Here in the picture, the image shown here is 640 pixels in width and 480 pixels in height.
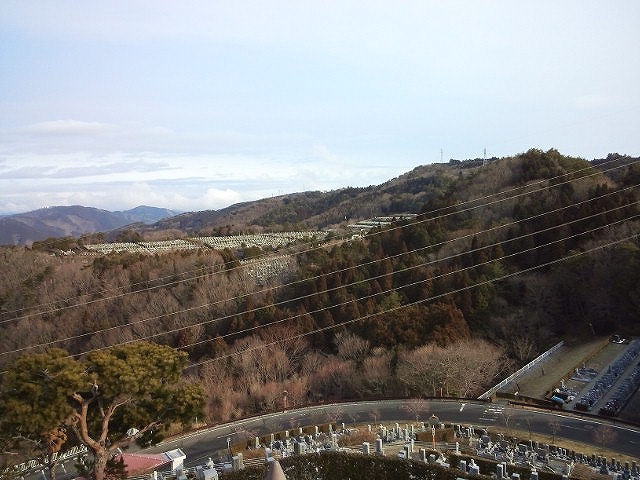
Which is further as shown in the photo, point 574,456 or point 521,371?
point 521,371

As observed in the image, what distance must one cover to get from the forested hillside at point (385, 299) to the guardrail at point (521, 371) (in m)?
0.74

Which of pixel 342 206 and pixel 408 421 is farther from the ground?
pixel 342 206

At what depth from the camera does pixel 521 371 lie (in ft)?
78.5

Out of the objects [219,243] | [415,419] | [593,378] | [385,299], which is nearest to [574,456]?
[415,419]

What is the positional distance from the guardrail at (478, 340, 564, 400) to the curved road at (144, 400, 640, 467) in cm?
126

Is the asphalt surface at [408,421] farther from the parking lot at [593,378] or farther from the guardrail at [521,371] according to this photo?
the parking lot at [593,378]

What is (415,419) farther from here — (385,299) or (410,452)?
(385,299)

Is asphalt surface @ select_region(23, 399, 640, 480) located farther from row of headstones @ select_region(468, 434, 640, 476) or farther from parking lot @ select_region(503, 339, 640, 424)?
parking lot @ select_region(503, 339, 640, 424)

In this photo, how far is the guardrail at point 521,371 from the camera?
848 inches

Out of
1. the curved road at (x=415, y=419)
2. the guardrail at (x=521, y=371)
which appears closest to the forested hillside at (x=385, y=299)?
the guardrail at (x=521, y=371)

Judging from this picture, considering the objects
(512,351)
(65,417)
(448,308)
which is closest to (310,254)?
(448,308)

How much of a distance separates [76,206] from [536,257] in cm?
19242

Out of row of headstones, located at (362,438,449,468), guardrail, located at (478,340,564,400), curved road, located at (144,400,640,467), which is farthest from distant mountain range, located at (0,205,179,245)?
row of headstones, located at (362,438,449,468)

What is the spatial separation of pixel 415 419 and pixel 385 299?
36.5 feet
